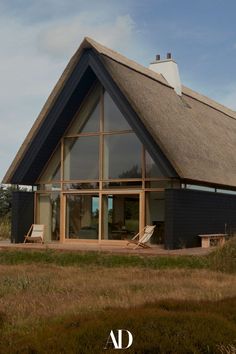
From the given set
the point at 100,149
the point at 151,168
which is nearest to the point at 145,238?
the point at 151,168

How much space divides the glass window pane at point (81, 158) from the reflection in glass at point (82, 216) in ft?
2.24

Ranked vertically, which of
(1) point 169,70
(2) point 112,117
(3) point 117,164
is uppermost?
(1) point 169,70

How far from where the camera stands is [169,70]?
21.0m

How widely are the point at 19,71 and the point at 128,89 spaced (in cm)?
321

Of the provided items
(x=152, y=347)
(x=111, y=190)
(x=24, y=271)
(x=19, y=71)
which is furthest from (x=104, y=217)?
(x=152, y=347)

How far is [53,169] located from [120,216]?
3.04 metres

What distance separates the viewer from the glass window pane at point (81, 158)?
17266 mm

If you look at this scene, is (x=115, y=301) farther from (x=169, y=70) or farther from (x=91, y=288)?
(x=169, y=70)

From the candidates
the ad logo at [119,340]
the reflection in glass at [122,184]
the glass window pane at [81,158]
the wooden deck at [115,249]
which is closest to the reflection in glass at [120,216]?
the reflection in glass at [122,184]

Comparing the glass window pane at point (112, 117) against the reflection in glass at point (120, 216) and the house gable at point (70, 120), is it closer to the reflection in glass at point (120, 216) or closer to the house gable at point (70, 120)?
the house gable at point (70, 120)

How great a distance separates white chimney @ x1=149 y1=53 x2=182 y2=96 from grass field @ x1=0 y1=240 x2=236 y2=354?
9.04m

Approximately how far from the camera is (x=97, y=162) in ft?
56.2

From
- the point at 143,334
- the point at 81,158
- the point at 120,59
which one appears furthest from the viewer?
the point at 81,158

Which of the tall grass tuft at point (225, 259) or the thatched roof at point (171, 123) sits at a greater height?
the thatched roof at point (171, 123)
